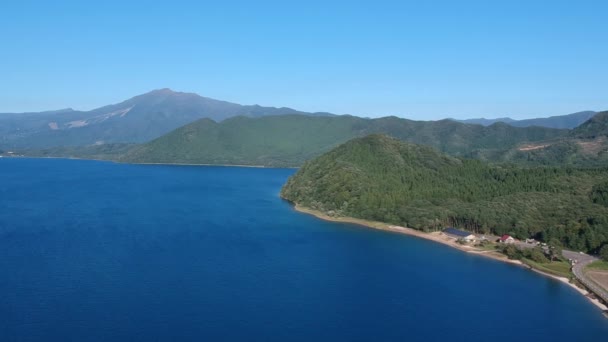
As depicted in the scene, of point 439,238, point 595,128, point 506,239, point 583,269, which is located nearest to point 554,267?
point 583,269

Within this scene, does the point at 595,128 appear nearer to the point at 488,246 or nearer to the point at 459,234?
the point at 459,234

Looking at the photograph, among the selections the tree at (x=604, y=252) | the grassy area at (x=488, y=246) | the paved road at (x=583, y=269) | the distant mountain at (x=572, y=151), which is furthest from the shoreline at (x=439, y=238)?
the distant mountain at (x=572, y=151)

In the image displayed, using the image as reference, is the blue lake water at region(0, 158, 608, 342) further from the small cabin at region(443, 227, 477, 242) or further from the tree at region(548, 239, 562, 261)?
the tree at region(548, 239, 562, 261)

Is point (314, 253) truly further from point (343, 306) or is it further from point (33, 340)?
point (33, 340)

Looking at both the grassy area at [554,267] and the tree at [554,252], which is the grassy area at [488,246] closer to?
the grassy area at [554,267]

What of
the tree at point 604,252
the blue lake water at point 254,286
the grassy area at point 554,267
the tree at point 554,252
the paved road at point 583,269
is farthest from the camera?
the tree at point 554,252
